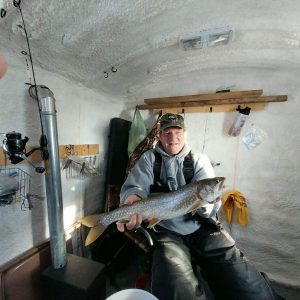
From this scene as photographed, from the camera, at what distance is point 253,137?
206cm

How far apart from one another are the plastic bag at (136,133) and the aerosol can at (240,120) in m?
1.01

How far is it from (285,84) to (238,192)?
1196mm

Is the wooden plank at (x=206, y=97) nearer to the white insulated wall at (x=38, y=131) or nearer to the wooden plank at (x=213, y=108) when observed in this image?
the wooden plank at (x=213, y=108)

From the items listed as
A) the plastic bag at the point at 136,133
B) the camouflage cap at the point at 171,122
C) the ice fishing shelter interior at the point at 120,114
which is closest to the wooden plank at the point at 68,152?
the ice fishing shelter interior at the point at 120,114

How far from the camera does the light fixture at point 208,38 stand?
1368 millimetres

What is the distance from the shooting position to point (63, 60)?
1.48 meters

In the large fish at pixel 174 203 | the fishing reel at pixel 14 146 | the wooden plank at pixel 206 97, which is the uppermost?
the wooden plank at pixel 206 97

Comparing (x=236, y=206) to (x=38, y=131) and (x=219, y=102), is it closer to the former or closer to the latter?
(x=219, y=102)

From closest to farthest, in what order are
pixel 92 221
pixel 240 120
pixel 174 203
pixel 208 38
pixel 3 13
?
pixel 3 13 < pixel 174 203 < pixel 92 221 < pixel 208 38 < pixel 240 120

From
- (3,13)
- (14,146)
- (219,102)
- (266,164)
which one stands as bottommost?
(266,164)

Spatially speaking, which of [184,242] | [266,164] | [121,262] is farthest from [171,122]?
[121,262]

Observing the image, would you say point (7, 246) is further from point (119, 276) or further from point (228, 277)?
point (228, 277)

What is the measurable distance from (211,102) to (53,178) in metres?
1.68

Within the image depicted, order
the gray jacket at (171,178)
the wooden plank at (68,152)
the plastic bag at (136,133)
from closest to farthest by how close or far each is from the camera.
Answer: the wooden plank at (68,152)
the gray jacket at (171,178)
the plastic bag at (136,133)
